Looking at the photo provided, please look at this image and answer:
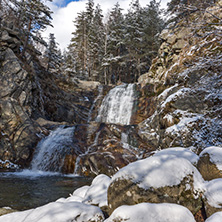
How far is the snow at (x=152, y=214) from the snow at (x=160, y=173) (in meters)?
0.34

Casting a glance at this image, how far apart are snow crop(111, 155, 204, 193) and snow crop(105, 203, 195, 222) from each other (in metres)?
0.34

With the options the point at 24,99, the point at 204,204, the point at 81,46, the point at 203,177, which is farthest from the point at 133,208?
the point at 81,46

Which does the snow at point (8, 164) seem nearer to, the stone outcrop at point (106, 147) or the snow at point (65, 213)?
the stone outcrop at point (106, 147)

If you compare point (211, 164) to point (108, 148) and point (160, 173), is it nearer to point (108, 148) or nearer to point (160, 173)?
point (160, 173)

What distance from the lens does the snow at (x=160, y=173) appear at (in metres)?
2.48

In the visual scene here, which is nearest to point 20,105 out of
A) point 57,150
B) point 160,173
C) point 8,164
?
point 8,164

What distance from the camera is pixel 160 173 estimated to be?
8.36ft

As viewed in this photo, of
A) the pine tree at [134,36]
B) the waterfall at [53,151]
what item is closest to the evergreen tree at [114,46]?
the pine tree at [134,36]

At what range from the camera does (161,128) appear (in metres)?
10.2

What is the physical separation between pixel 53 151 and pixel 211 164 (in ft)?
30.4

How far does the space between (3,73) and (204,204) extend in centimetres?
1385

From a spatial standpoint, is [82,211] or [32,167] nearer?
[82,211]

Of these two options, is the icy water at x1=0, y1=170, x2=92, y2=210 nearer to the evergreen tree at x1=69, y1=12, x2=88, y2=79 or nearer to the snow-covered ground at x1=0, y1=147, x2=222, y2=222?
the snow-covered ground at x1=0, y1=147, x2=222, y2=222

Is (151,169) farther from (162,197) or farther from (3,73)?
(3,73)
